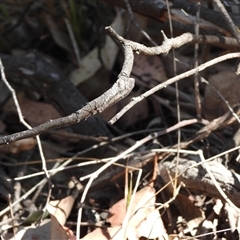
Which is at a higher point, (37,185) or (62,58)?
(62,58)

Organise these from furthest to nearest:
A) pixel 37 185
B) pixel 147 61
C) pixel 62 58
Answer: pixel 62 58 < pixel 147 61 < pixel 37 185

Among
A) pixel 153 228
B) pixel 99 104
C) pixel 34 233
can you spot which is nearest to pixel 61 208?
pixel 34 233

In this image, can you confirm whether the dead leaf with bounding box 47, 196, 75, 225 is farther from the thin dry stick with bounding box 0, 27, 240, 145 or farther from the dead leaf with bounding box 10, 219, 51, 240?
the thin dry stick with bounding box 0, 27, 240, 145

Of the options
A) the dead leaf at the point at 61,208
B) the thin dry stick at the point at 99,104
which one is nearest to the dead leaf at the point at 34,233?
the dead leaf at the point at 61,208

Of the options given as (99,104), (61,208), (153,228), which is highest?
(99,104)

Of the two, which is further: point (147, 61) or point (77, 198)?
point (147, 61)

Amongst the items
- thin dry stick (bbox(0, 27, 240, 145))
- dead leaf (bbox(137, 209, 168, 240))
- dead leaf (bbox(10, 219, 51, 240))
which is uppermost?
thin dry stick (bbox(0, 27, 240, 145))

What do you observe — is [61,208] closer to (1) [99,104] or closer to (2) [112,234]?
(2) [112,234]

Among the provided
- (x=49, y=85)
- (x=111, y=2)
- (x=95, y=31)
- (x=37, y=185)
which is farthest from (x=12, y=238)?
(x=95, y=31)

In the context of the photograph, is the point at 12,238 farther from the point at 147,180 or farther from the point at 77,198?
the point at 147,180

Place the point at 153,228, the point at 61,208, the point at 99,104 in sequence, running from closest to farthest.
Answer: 1. the point at 99,104
2. the point at 153,228
3. the point at 61,208

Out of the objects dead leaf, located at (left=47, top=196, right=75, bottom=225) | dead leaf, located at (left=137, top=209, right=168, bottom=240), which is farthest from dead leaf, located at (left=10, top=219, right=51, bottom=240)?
dead leaf, located at (left=137, top=209, right=168, bottom=240)
